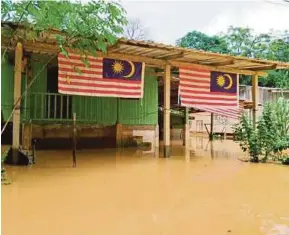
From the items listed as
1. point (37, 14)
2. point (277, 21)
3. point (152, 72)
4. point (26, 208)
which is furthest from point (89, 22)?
point (277, 21)

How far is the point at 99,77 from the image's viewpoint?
930cm

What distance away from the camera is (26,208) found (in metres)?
4.57

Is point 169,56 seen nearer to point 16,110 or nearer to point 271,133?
point 271,133

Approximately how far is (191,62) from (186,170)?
151 inches

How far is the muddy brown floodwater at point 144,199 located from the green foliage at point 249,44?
19.1 meters

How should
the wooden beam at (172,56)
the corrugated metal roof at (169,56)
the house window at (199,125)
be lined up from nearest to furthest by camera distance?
1. the corrugated metal roof at (169,56)
2. the wooden beam at (172,56)
3. the house window at (199,125)

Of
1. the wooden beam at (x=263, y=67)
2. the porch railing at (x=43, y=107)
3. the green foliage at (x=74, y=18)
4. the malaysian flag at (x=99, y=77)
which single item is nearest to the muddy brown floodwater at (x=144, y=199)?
the malaysian flag at (x=99, y=77)

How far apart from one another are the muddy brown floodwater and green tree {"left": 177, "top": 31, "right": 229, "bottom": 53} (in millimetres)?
20596

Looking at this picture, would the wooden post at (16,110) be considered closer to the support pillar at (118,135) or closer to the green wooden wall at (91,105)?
the green wooden wall at (91,105)

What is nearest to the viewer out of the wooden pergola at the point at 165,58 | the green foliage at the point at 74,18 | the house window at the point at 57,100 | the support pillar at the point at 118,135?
the green foliage at the point at 74,18

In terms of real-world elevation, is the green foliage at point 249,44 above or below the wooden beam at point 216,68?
above

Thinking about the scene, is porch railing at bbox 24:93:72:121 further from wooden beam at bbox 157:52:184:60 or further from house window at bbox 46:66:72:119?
wooden beam at bbox 157:52:184:60

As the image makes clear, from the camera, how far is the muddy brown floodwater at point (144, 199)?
384cm

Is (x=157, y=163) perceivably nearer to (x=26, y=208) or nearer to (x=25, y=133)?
(x=25, y=133)
